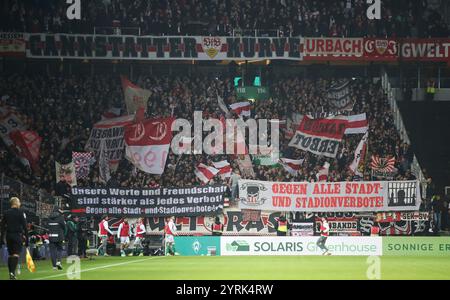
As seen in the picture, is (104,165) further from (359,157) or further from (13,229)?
(13,229)

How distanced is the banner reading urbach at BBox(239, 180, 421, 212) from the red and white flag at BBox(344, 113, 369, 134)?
502 centimetres

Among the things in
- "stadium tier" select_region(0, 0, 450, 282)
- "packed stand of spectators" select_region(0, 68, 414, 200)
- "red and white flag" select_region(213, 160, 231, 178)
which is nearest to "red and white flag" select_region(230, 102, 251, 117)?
"stadium tier" select_region(0, 0, 450, 282)

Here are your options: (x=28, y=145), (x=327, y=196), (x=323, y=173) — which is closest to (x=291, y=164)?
(x=323, y=173)

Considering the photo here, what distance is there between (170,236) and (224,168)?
5.95m

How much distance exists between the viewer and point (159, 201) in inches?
1670

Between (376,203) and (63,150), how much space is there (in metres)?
16.7

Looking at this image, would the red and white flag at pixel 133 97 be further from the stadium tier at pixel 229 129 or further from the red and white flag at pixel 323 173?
the red and white flag at pixel 323 173

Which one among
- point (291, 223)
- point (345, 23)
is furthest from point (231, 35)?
point (291, 223)

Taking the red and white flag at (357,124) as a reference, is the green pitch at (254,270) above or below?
below

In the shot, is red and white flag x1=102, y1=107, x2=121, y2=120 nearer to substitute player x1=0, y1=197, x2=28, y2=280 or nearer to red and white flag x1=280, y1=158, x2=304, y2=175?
red and white flag x1=280, y1=158, x2=304, y2=175

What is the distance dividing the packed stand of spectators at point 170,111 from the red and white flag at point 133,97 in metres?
1.71

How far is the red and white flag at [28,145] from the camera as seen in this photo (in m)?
43.4

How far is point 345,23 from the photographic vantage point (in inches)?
2105

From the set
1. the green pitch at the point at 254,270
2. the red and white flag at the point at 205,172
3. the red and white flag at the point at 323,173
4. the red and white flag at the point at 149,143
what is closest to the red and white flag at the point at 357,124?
the red and white flag at the point at 323,173
